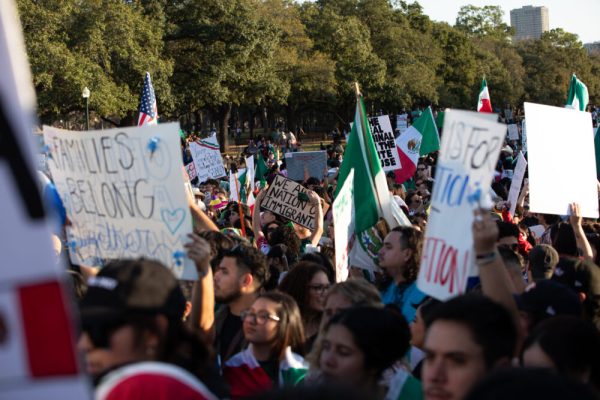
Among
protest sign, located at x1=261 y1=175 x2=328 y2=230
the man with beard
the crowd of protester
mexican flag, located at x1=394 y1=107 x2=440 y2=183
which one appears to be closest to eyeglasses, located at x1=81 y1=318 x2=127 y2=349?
the crowd of protester

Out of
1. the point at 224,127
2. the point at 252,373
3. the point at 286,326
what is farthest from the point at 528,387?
the point at 224,127

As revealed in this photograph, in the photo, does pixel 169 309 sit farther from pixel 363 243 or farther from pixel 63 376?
pixel 363 243

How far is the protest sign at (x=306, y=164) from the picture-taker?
18859 mm

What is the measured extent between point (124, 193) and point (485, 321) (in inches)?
75.9

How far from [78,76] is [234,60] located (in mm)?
13479

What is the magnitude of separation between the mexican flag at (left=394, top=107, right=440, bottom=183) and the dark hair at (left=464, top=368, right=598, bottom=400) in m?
12.6

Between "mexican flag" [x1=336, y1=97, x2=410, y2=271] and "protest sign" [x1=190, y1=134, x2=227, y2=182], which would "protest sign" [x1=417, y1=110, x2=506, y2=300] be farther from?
"protest sign" [x1=190, y1=134, x2=227, y2=182]

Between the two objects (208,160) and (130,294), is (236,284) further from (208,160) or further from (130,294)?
(208,160)

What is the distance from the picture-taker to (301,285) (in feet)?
16.6

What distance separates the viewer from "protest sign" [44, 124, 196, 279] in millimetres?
4000

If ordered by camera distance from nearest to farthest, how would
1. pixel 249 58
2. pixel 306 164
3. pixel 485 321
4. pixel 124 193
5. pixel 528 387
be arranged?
pixel 528 387
pixel 485 321
pixel 124 193
pixel 306 164
pixel 249 58

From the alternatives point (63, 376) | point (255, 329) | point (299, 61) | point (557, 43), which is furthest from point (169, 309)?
point (557, 43)

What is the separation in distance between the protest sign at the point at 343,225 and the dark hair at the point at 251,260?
2.38 feet

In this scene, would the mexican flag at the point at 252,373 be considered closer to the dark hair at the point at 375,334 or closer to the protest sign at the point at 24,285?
the dark hair at the point at 375,334
